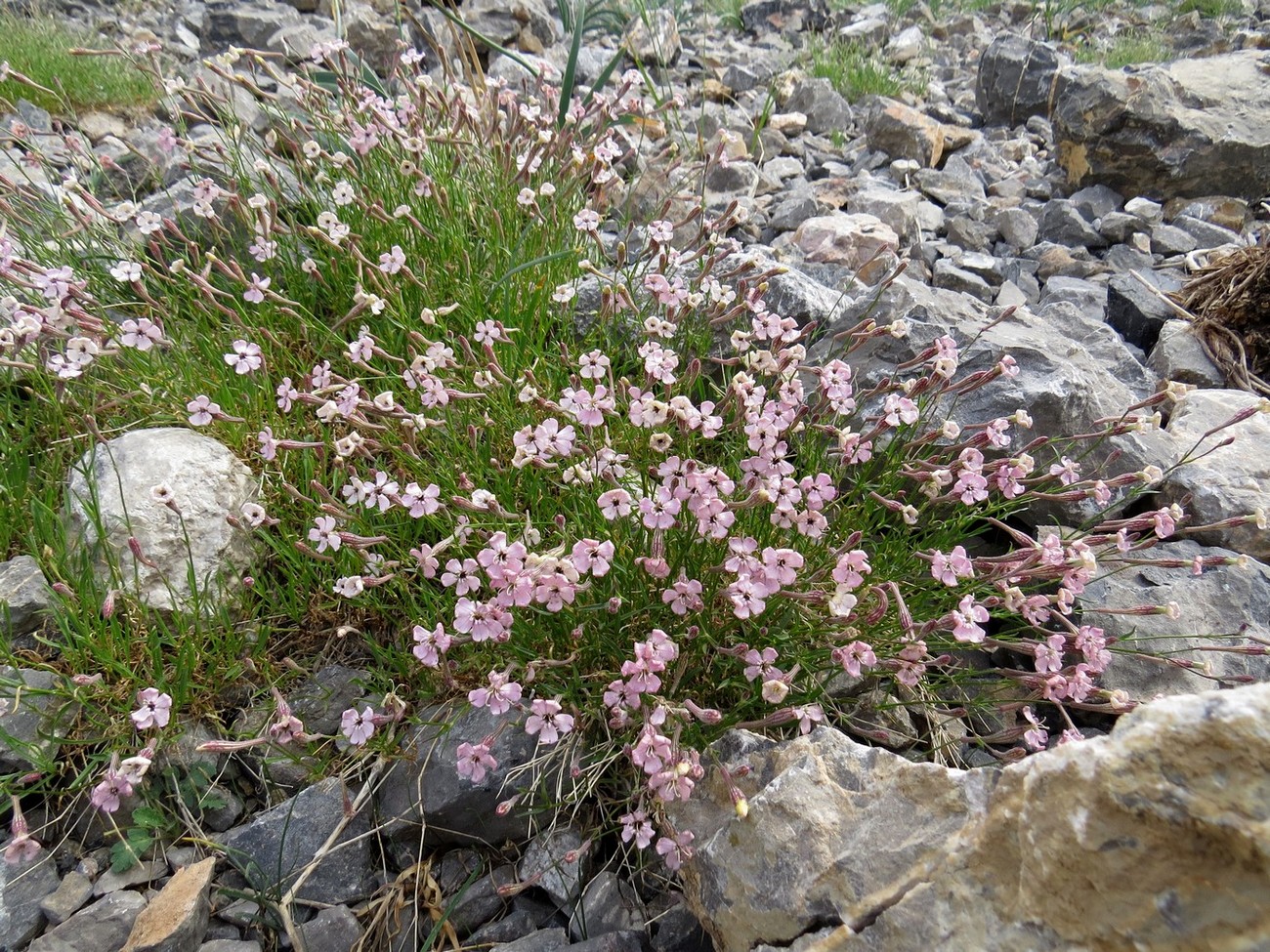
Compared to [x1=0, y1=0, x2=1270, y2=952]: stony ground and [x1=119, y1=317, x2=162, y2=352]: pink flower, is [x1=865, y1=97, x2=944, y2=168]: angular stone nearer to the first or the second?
[x1=0, y1=0, x2=1270, y2=952]: stony ground

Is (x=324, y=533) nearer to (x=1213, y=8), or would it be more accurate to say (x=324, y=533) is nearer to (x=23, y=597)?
(x=23, y=597)

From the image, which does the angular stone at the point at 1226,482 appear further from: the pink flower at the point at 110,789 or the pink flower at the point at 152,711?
the pink flower at the point at 110,789

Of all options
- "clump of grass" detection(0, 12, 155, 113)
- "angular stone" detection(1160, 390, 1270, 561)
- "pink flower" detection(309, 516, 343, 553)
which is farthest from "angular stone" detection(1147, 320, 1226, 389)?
"clump of grass" detection(0, 12, 155, 113)

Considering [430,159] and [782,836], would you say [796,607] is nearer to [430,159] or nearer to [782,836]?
[782,836]

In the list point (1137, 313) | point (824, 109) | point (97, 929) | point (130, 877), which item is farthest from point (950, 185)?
point (97, 929)

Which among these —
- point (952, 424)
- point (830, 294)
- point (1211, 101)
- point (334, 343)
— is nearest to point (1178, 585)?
point (952, 424)
